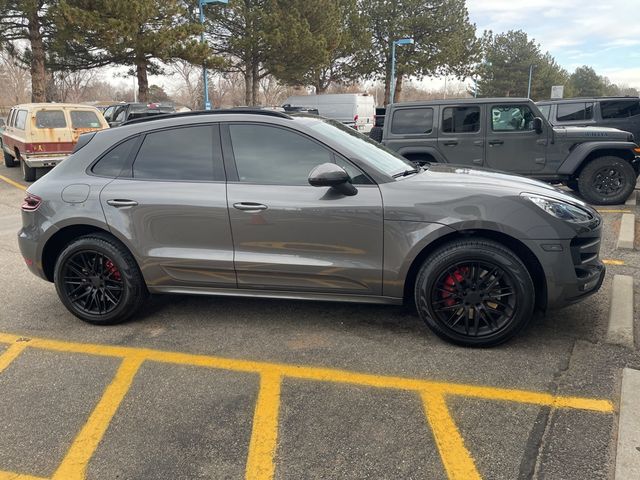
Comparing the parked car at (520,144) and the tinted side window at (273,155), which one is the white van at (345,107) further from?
the tinted side window at (273,155)

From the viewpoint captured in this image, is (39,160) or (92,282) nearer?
(92,282)

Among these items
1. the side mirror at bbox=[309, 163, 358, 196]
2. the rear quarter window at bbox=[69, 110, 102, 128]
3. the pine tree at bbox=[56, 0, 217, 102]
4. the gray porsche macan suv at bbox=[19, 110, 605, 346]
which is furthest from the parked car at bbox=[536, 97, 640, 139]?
the pine tree at bbox=[56, 0, 217, 102]

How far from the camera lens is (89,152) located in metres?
3.97

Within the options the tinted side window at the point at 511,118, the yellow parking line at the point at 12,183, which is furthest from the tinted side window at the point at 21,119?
the tinted side window at the point at 511,118

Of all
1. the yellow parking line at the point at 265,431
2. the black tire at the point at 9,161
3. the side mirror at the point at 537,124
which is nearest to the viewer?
the yellow parking line at the point at 265,431

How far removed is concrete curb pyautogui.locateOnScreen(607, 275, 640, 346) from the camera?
3.41 metres

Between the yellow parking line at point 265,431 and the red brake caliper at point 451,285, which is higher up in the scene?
the red brake caliper at point 451,285

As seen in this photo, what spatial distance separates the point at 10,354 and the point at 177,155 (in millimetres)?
1838

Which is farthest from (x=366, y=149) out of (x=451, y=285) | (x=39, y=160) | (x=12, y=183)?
(x=12, y=183)

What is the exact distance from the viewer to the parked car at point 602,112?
11203mm

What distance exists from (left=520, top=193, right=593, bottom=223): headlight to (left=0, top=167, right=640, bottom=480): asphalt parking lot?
857mm

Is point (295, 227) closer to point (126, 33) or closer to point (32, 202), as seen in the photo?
point (32, 202)

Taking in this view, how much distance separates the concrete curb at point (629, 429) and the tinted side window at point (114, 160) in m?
3.64

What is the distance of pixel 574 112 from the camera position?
38.4 feet
